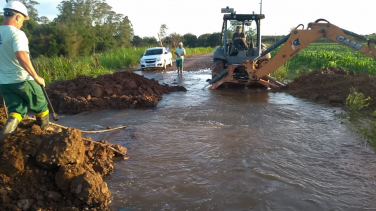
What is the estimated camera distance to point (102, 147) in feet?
16.1

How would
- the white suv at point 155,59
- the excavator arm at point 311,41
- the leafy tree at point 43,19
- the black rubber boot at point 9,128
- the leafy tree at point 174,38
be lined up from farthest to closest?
the leafy tree at point 174,38, the leafy tree at point 43,19, the white suv at point 155,59, the excavator arm at point 311,41, the black rubber boot at point 9,128

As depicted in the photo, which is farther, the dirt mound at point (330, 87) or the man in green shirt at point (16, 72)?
the dirt mound at point (330, 87)

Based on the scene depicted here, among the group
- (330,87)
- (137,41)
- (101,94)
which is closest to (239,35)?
(330,87)

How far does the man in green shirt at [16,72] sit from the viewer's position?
145 inches

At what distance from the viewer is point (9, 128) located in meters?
3.73

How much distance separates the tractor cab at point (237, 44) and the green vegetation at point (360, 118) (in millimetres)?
4349

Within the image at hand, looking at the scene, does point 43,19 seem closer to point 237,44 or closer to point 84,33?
point 84,33

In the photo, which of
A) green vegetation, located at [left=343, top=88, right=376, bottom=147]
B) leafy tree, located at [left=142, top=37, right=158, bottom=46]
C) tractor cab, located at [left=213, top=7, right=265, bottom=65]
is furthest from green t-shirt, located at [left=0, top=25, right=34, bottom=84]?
leafy tree, located at [left=142, top=37, right=158, bottom=46]

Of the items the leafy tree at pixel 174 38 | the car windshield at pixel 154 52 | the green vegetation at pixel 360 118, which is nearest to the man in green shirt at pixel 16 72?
the green vegetation at pixel 360 118

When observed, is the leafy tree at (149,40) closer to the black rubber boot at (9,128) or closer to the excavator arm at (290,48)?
the excavator arm at (290,48)

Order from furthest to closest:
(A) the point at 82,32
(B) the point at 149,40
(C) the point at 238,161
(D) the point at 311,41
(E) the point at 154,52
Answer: (B) the point at 149,40 < (A) the point at 82,32 < (E) the point at 154,52 < (D) the point at 311,41 < (C) the point at 238,161

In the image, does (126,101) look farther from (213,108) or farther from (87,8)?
Result: (87,8)

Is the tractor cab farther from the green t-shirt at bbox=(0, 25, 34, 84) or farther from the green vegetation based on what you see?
the green t-shirt at bbox=(0, 25, 34, 84)

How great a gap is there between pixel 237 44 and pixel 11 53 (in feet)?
30.7
